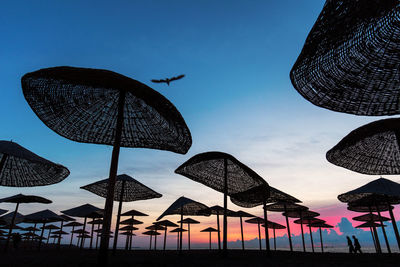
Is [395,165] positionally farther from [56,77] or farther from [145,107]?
[56,77]

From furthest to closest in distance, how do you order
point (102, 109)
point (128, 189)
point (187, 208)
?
1. point (187, 208)
2. point (128, 189)
3. point (102, 109)

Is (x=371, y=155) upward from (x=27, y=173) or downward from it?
upward

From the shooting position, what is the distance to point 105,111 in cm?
606

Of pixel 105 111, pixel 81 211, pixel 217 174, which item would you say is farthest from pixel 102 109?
pixel 81 211

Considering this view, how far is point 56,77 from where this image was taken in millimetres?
4457

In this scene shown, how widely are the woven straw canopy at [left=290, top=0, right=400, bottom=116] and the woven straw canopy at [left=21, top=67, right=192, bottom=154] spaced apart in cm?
296

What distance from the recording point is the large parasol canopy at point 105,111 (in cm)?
448

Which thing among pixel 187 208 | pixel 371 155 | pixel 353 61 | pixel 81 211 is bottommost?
pixel 81 211

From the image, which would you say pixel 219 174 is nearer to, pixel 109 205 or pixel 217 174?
pixel 217 174

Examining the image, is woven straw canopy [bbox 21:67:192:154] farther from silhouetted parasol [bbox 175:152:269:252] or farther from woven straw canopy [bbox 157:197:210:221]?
woven straw canopy [bbox 157:197:210:221]

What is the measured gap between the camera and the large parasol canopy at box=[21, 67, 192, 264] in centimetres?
448

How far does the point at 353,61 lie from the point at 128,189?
12999 millimetres

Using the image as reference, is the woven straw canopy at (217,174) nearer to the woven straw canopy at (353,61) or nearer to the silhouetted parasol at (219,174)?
the silhouetted parasol at (219,174)

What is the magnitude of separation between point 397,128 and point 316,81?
3.75 meters
